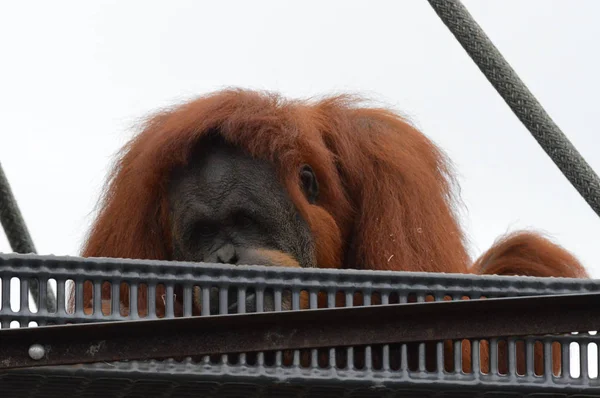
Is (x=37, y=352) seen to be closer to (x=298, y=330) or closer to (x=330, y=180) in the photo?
(x=298, y=330)

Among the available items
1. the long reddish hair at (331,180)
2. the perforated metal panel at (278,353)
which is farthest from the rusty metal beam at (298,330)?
the long reddish hair at (331,180)

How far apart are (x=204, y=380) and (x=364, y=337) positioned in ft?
0.88

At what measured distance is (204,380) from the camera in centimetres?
146

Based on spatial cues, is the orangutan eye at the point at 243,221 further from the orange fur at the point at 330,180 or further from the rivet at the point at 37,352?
the rivet at the point at 37,352

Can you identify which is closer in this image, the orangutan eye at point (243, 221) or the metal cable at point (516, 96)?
the metal cable at point (516, 96)

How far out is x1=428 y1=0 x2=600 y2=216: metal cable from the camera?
3.26 m

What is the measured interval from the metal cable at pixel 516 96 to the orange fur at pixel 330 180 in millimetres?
361

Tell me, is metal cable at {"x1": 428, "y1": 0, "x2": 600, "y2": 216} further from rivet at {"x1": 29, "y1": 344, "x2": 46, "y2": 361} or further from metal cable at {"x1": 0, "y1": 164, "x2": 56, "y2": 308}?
rivet at {"x1": 29, "y1": 344, "x2": 46, "y2": 361}

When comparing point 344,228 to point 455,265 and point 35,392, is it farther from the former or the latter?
point 35,392

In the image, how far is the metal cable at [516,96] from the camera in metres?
3.26

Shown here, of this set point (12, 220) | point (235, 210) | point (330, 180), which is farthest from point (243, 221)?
point (12, 220)

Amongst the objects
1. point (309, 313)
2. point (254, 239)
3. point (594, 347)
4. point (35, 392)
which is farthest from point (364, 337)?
point (254, 239)

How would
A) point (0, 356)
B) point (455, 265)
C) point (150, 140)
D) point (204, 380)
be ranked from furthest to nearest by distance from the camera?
point (150, 140), point (455, 265), point (204, 380), point (0, 356)

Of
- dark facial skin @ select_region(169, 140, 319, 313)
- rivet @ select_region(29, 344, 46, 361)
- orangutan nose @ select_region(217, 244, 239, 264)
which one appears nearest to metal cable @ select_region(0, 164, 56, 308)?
dark facial skin @ select_region(169, 140, 319, 313)
